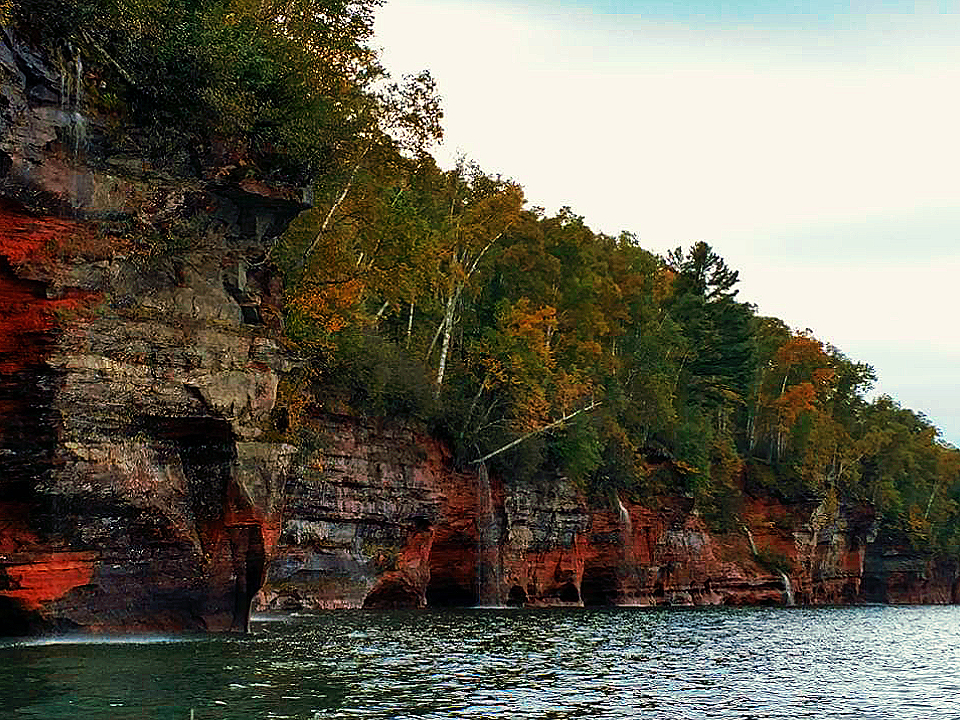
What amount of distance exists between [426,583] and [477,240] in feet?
55.9

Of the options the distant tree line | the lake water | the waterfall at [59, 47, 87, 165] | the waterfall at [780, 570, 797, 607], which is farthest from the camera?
the waterfall at [780, 570, 797, 607]

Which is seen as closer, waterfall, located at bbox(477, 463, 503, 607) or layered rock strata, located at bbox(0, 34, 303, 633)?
layered rock strata, located at bbox(0, 34, 303, 633)

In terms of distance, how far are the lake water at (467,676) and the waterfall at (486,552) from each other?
16626mm

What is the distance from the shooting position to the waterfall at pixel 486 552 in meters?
54.6

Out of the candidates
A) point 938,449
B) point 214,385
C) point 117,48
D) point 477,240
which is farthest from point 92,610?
point 938,449

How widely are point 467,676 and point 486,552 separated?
3187 centimetres

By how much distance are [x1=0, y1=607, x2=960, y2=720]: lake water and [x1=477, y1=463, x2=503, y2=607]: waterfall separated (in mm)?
16626

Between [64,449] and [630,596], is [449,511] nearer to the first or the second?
[630,596]

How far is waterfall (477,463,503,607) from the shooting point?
5459 cm

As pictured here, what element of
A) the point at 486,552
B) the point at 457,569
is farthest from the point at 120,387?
the point at 486,552

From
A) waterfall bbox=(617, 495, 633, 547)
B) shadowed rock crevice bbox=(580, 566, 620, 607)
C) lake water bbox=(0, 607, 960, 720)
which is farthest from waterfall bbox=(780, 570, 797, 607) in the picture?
lake water bbox=(0, 607, 960, 720)

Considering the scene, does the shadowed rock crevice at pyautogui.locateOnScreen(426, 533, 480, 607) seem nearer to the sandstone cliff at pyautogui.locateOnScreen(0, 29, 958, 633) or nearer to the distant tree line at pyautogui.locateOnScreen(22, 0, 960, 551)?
the distant tree line at pyautogui.locateOnScreen(22, 0, 960, 551)

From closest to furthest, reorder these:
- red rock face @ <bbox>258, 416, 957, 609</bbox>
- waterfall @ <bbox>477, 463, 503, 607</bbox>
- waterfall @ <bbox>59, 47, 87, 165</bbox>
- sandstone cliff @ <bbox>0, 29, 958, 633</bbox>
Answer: sandstone cliff @ <bbox>0, 29, 958, 633</bbox>
waterfall @ <bbox>59, 47, 87, 165</bbox>
red rock face @ <bbox>258, 416, 957, 609</bbox>
waterfall @ <bbox>477, 463, 503, 607</bbox>

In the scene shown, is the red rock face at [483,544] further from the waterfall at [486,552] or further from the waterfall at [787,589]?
the waterfall at [787,589]
